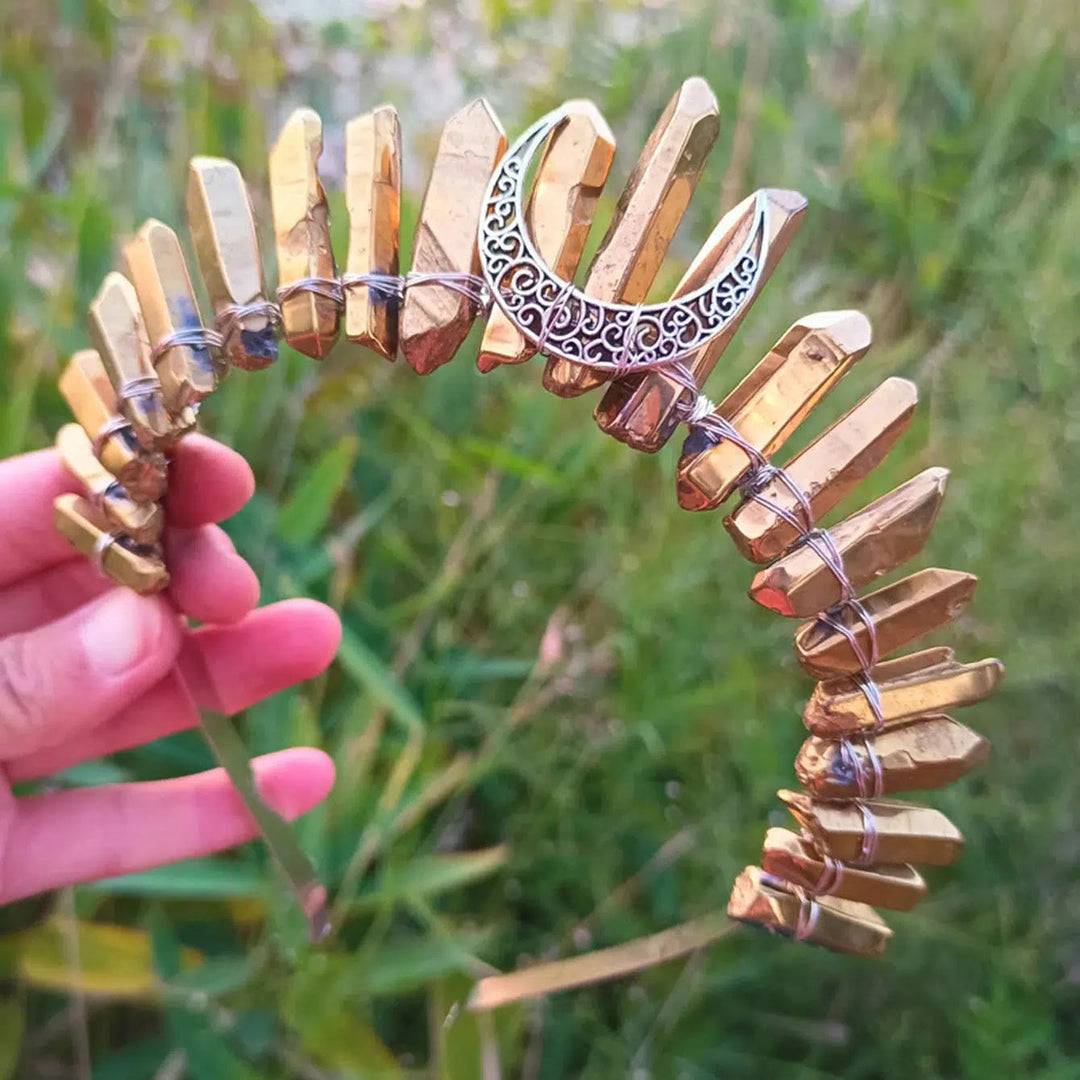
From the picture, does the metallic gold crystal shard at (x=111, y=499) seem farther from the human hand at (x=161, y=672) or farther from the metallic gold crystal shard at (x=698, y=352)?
the metallic gold crystal shard at (x=698, y=352)

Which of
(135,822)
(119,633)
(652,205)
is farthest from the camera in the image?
(135,822)

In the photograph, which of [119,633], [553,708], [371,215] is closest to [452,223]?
[371,215]

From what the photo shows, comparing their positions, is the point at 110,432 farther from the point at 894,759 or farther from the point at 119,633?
the point at 894,759

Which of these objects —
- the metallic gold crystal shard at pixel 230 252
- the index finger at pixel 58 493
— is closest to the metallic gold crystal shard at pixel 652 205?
the metallic gold crystal shard at pixel 230 252

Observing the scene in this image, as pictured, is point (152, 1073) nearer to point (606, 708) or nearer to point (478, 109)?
point (606, 708)

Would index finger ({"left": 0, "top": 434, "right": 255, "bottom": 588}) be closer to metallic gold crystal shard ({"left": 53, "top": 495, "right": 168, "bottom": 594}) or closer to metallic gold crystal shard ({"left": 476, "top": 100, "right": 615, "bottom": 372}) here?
metallic gold crystal shard ({"left": 53, "top": 495, "right": 168, "bottom": 594})

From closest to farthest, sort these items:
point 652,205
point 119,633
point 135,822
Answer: point 652,205 → point 119,633 → point 135,822
